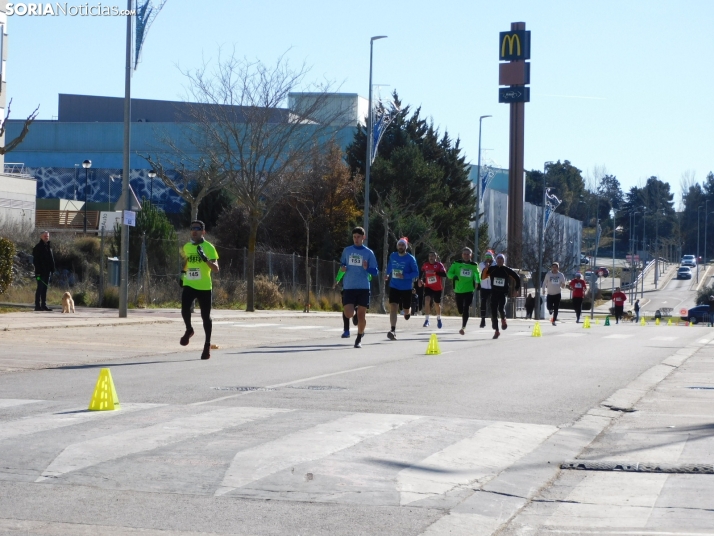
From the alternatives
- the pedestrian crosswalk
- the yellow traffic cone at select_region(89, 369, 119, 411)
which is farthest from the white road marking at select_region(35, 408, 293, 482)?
the yellow traffic cone at select_region(89, 369, 119, 411)

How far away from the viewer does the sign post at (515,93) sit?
253ft

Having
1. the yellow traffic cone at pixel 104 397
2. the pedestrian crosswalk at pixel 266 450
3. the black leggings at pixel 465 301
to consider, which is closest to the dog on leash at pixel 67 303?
the black leggings at pixel 465 301

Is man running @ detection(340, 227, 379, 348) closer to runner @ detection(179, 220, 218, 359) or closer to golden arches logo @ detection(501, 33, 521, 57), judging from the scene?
runner @ detection(179, 220, 218, 359)

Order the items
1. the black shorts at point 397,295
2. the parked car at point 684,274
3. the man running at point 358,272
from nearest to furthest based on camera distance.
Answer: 1. the man running at point 358,272
2. the black shorts at point 397,295
3. the parked car at point 684,274

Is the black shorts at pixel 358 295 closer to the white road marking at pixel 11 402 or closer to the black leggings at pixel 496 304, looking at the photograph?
the black leggings at pixel 496 304

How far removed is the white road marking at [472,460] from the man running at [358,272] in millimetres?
8499

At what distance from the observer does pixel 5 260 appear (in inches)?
1009

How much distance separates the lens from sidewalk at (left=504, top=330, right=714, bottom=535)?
574 cm

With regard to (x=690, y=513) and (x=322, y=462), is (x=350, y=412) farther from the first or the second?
(x=690, y=513)

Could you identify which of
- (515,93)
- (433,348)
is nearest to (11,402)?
(433,348)

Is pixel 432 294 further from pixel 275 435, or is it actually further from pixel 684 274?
pixel 684 274

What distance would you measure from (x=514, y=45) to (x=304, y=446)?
73.7m

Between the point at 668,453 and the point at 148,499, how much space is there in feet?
13.2

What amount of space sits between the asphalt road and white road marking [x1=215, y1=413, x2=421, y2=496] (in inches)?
0.6
